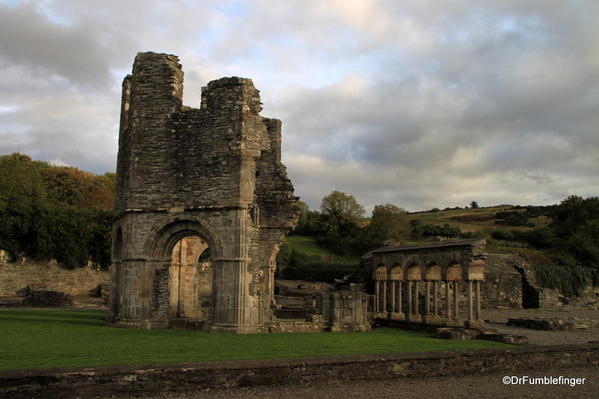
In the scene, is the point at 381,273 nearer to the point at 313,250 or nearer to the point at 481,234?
the point at 313,250

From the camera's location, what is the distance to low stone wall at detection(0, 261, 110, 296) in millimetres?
31469

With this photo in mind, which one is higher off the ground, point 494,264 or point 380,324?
point 494,264

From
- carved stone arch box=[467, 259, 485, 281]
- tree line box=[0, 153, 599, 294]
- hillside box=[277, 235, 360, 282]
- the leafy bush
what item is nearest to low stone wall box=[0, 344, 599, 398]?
carved stone arch box=[467, 259, 485, 281]

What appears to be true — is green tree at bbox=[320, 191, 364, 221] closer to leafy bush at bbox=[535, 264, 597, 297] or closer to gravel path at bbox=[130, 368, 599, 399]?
leafy bush at bbox=[535, 264, 597, 297]

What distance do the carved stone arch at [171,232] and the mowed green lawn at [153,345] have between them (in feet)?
8.62

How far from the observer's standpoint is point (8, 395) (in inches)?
271

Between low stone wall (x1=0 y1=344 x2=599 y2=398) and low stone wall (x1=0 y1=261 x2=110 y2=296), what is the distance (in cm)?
2733

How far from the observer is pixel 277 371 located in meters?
8.42

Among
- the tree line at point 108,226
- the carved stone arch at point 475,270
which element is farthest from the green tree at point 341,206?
the carved stone arch at point 475,270

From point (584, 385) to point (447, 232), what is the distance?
43.6 m

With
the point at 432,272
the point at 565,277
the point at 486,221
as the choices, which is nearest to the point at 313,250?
the point at 565,277

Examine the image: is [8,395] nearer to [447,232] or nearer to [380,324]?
[380,324]

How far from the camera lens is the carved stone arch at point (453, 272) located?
18.9 metres

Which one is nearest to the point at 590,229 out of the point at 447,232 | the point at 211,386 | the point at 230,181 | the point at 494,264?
the point at 447,232
